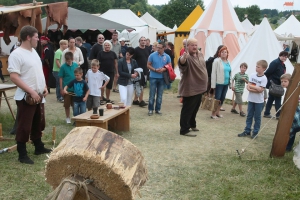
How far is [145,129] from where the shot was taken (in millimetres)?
6773

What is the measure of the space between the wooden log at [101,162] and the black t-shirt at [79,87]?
423 centimetres

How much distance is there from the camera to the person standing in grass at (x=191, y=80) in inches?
235

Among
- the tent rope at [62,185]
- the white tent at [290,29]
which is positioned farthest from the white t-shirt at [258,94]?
the white tent at [290,29]

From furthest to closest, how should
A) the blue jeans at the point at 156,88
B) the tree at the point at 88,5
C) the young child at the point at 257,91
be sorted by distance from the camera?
the tree at the point at 88,5
the blue jeans at the point at 156,88
the young child at the point at 257,91

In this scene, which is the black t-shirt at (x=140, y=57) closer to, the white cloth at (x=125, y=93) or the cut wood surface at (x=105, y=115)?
the white cloth at (x=125, y=93)

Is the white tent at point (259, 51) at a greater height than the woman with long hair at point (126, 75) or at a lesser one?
greater

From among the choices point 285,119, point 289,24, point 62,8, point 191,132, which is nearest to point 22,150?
point 62,8

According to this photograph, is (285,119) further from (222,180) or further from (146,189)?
(146,189)

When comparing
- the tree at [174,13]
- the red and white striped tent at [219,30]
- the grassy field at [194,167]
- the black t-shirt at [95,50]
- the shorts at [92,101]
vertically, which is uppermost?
the tree at [174,13]

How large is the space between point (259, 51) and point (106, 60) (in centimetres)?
493

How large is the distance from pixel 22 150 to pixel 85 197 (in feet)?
9.48

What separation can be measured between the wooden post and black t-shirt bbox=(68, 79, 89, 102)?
346 cm

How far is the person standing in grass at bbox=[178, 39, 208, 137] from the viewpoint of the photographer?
598 centimetres

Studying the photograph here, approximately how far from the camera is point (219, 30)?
12.5 meters
